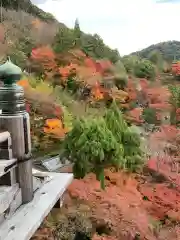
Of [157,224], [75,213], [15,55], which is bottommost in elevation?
[157,224]

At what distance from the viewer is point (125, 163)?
6.23 m

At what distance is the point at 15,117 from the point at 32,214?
1.60 ft

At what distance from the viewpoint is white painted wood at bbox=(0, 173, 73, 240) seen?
158cm

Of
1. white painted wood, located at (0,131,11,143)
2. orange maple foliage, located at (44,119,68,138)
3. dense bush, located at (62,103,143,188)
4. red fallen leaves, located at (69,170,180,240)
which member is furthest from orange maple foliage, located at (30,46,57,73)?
white painted wood, located at (0,131,11,143)

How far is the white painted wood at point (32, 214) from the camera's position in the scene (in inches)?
62.2

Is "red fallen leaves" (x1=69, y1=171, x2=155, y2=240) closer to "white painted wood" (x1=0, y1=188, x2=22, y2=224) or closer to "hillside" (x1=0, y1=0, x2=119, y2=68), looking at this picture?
"white painted wood" (x1=0, y1=188, x2=22, y2=224)

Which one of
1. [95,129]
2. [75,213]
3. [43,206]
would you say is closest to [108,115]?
[95,129]

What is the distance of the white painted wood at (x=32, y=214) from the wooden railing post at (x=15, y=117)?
0.44 feet

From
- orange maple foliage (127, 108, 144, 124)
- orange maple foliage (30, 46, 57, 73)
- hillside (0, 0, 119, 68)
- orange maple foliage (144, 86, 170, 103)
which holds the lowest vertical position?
orange maple foliage (127, 108, 144, 124)

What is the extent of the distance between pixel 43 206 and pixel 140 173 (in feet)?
15.7

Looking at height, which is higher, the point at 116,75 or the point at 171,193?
the point at 116,75

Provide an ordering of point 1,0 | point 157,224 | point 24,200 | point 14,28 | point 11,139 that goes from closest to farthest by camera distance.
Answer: point 11,139
point 24,200
point 157,224
point 14,28
point 1,0

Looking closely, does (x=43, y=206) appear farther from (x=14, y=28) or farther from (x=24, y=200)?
(x=14, y=28)

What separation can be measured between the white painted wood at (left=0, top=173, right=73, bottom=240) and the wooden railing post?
0.44 feet
